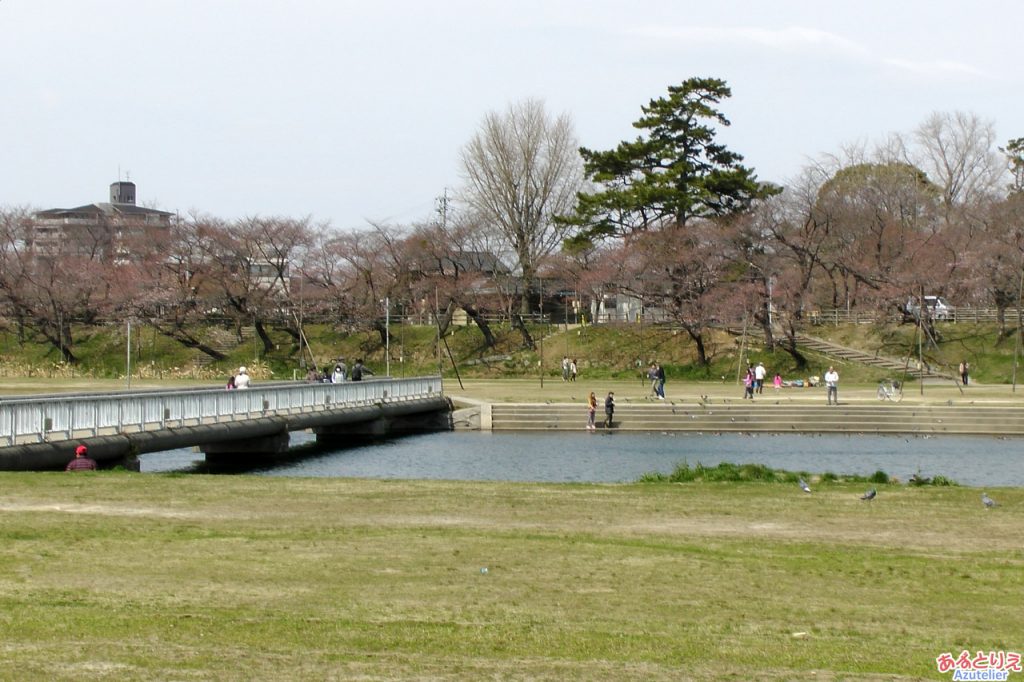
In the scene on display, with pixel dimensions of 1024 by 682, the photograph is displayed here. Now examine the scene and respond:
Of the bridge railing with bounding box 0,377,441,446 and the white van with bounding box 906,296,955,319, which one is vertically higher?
the white van with bounding box 906,296,955,319

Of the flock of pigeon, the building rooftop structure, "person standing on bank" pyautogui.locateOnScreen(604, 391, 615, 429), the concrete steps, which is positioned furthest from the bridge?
the building rooftop structure

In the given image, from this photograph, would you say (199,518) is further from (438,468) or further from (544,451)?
(544,451)

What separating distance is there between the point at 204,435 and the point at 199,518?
1856 cm

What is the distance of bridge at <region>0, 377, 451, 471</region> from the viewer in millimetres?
25484

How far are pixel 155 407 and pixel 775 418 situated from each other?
2602cm

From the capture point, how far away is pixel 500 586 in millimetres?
11555

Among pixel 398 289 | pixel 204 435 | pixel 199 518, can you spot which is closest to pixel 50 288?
pixel 398 289

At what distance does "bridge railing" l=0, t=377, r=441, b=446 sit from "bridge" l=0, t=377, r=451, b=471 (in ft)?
0.07

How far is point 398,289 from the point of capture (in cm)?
8631

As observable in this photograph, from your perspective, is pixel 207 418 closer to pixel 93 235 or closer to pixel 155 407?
pixel 155 407

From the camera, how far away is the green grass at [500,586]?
351 inches

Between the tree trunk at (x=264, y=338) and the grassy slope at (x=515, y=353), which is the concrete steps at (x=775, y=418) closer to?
the grassy slope at (x=515, y=353)

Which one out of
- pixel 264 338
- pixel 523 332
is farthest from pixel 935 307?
pixel 264 338

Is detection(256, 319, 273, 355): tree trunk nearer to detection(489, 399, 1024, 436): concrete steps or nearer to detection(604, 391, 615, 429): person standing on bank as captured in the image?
detection(489, 399, 1024, 436): concrete steps
